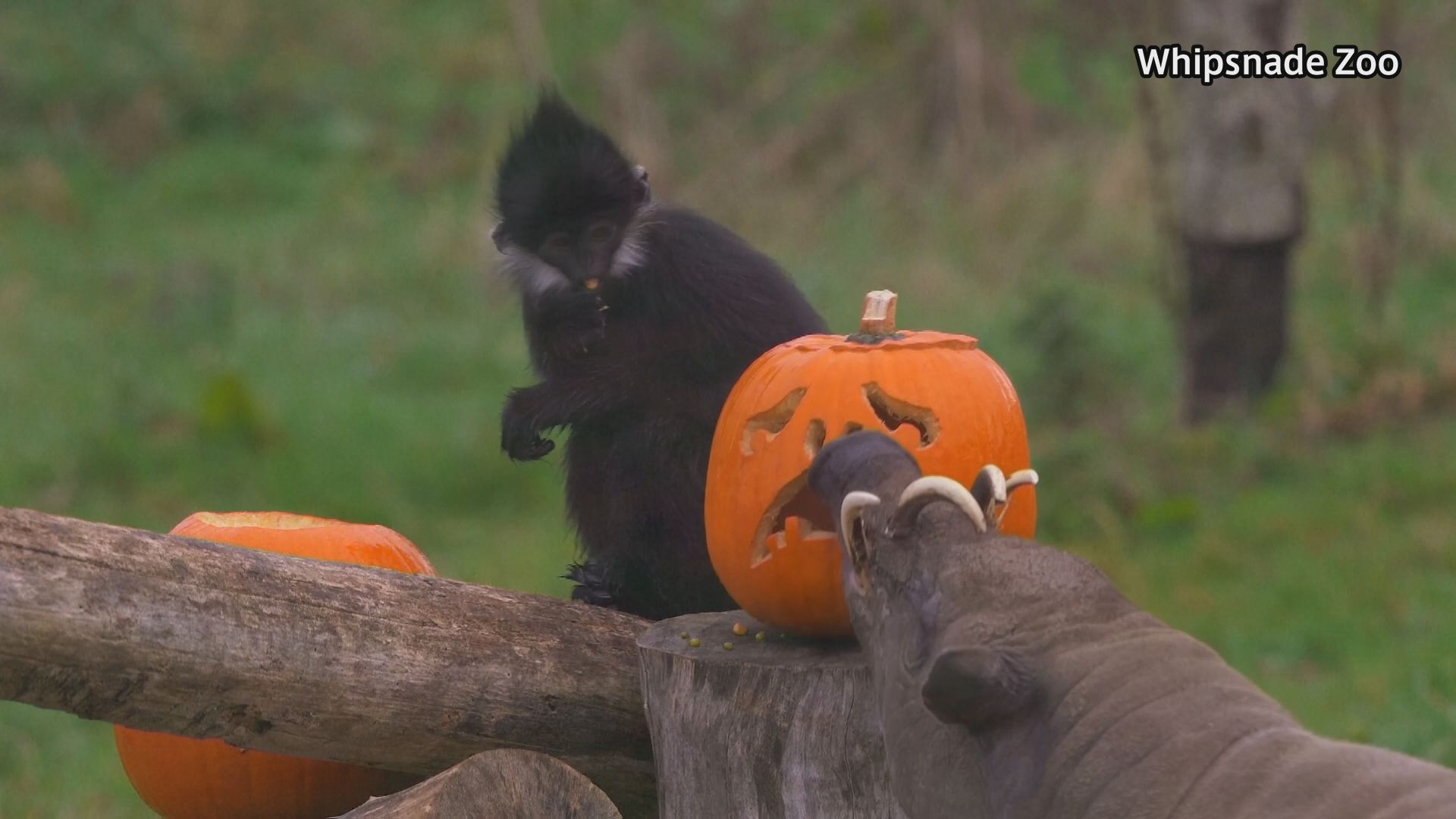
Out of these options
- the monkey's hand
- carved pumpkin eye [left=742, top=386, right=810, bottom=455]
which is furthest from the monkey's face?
carved pumpkin eye [left=742, top=386, right=810, bottom=455]

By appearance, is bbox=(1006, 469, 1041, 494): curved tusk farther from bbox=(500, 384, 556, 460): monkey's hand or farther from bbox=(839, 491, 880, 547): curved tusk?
bbox=(500, 384, 556, 460): monkey's hand

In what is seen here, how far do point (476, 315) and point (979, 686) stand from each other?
937 cm

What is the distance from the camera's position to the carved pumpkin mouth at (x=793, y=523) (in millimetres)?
3529

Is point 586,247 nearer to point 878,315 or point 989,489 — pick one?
point 878,315

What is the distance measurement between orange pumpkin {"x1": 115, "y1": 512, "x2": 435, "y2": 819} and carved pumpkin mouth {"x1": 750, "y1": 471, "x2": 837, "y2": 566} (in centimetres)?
95

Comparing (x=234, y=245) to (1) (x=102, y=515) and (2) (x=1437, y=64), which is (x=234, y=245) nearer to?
(1) (x=102, y=515)

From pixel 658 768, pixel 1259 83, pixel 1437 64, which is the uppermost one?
pixel 1437 64

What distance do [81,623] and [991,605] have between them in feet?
5.41

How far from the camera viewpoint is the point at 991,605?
8.68ft

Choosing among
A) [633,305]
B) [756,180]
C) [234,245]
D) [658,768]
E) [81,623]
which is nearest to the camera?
[81,623]

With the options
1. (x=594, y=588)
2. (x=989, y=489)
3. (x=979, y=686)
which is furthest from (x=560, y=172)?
(x=979, y=686)

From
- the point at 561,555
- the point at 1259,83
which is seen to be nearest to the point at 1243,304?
the point at 1259,83

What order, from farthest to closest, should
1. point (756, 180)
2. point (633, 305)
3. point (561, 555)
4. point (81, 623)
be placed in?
point (756, 180)
point (561, 555)
point (633, 305)
point (81, 623)

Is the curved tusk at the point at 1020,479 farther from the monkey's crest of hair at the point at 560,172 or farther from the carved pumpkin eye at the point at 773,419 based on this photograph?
the monkey's crest of hair at the point at 560,172
